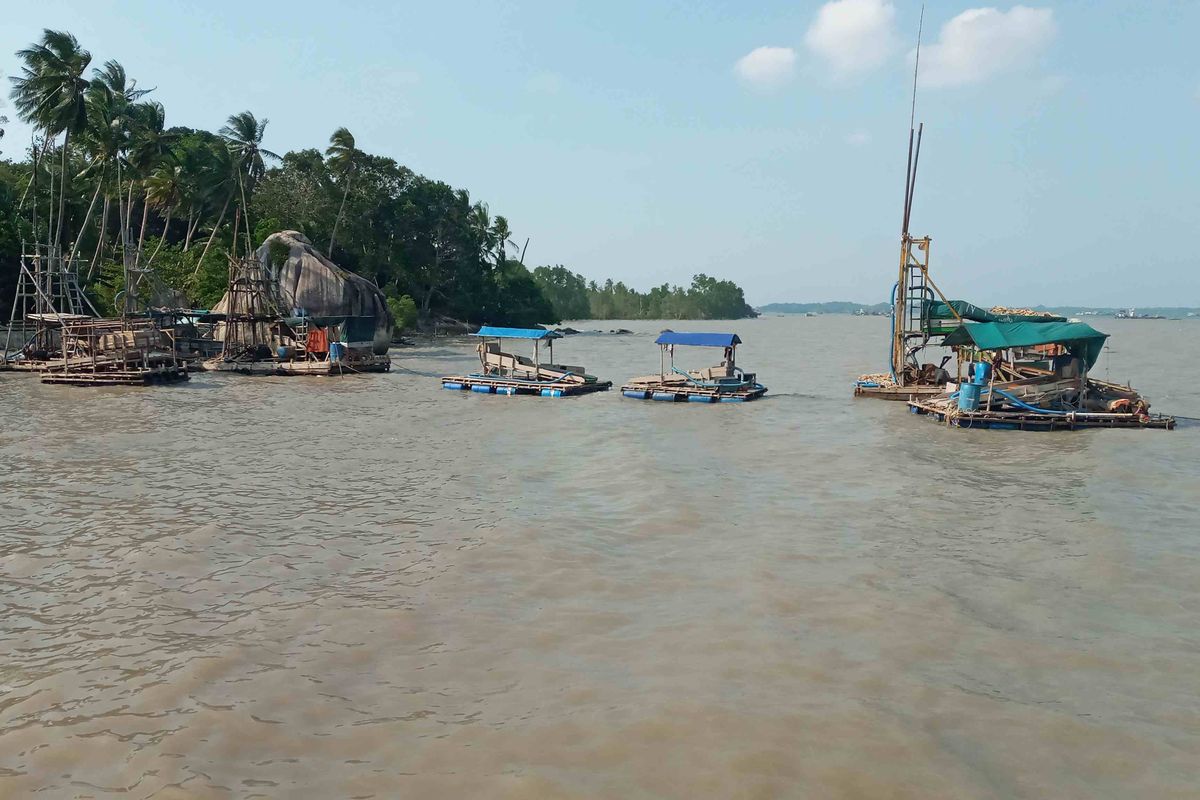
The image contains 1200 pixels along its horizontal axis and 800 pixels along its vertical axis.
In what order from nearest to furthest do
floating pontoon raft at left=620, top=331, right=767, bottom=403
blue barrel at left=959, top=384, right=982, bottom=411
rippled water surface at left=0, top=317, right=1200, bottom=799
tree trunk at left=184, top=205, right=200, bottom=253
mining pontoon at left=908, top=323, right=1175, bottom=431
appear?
1. rippled water surface at left=0, top=317, right=1200, bottom=799
2. mining pontoon at left=908, top=323, right=1175, bottom=431
3. blue barrel at left=959, top=384, right=982, bottom=411
4. floating pontoon raft at left=620, top=331, right=767, bottom=403
5. tree trunk at left=184, top=205, right=200, bottom=253

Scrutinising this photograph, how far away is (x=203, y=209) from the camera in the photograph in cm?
5850

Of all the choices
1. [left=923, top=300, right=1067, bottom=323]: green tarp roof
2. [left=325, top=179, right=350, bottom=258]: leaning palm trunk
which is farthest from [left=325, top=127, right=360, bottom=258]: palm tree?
[left=923, top=300, right=1067, bottom=323]: green tarp roof

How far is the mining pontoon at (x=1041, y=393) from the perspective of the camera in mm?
21625

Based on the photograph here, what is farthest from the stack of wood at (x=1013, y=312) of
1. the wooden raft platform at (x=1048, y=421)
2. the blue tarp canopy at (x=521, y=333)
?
the blue tarp canopy at (x=521, y=333)

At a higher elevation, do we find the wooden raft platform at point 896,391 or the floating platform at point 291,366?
the wooden raft platform at point 896,391

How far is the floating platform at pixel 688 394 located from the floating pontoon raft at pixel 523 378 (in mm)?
2026

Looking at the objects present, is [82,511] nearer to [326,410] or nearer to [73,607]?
[73,607]

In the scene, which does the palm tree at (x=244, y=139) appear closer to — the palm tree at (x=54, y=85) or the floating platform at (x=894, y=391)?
the palm tree at (x=54, y=85)

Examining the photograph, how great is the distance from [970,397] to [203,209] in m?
53.4

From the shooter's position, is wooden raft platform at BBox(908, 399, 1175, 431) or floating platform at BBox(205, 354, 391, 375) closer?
wooden raft platform at BBox(908, 399, 1175, 431)

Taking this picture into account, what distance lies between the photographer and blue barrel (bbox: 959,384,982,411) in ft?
71.7

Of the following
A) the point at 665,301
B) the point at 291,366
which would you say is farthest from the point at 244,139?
the point at 665,301

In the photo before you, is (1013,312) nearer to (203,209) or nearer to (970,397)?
(970,397)

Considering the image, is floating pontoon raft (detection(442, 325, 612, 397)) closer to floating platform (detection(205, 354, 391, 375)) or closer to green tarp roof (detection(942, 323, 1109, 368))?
floating platform (detection(205, 354, 391, 375))
